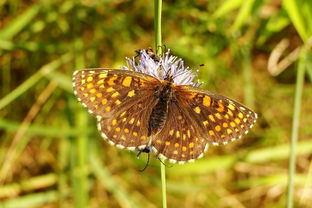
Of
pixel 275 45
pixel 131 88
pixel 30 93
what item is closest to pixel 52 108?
pixel 30 93

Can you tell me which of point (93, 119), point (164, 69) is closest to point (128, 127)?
point (164, 69)

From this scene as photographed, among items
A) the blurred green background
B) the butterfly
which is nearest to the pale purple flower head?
the butterfly

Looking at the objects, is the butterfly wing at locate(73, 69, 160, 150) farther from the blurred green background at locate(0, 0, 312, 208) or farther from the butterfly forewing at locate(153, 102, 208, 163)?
the blurred green background at locate(0, 0, 312, 208)

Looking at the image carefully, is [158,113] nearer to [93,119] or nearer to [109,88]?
[109,88]

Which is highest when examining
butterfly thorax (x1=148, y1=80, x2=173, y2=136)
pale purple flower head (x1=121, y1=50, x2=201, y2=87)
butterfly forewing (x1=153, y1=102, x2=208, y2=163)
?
pale purple flower head (x1=121, y1=50, x2=201, y2=87)

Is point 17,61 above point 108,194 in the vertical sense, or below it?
above

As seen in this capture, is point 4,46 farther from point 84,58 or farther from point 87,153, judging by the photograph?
point 87,153

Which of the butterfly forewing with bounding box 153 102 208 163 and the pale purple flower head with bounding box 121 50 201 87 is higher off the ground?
the pale purple flower head with bounding box 121 50 201 87
